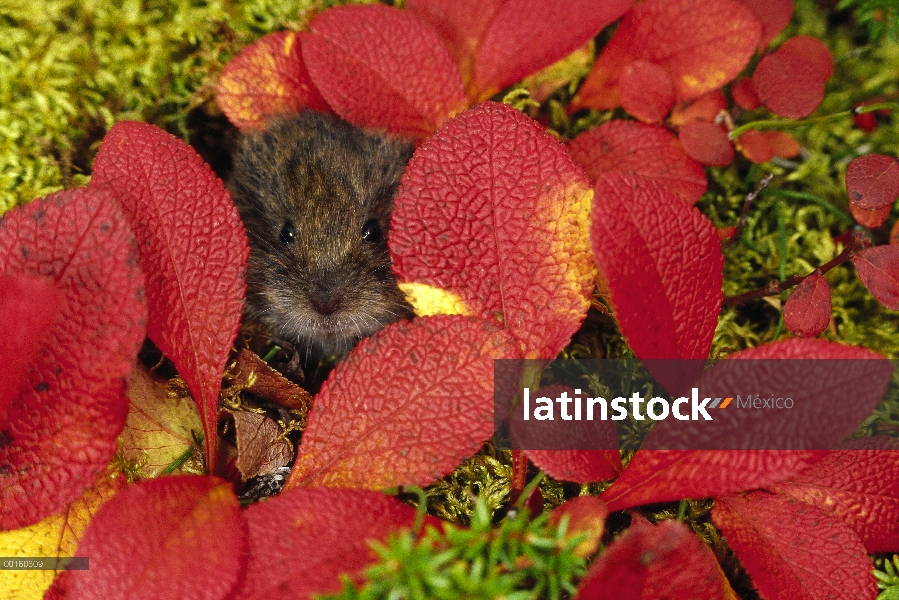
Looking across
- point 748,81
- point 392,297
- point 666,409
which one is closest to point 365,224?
point 392,297

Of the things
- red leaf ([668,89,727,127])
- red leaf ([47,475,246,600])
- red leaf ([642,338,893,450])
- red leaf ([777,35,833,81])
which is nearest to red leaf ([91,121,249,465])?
red leaf ([47,475,246,600])

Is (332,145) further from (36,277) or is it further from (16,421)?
(16,421)

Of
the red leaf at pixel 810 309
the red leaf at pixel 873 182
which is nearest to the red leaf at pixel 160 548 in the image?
the red leaf at pixel 810 309

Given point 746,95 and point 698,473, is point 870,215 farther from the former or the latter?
point 698,473

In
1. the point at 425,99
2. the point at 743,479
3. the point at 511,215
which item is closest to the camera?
the point at 743,479

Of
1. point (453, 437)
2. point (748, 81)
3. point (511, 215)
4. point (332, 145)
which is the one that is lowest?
point (453, 437)

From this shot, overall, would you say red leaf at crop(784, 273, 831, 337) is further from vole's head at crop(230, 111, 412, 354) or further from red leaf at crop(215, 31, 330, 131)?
red leaf at crop(215, 31, 330, 131)

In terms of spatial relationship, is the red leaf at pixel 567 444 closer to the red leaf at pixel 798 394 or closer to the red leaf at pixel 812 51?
the red leaf at pixel 798 394
